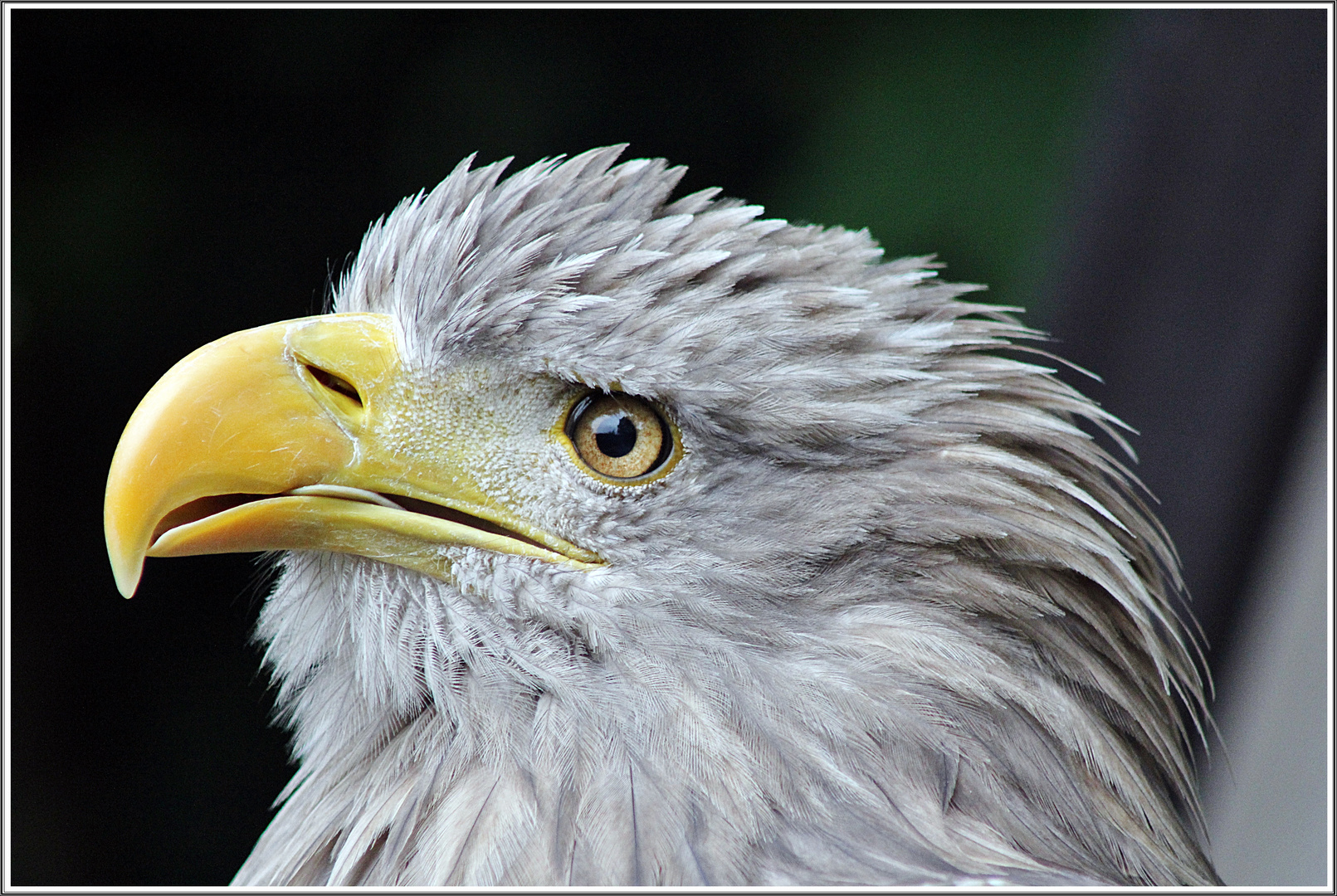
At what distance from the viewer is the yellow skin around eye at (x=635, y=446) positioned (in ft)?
3.59

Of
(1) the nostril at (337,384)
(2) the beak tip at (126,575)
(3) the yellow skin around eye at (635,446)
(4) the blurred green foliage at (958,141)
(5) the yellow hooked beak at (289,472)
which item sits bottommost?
(2) the beak tip at (126,575)

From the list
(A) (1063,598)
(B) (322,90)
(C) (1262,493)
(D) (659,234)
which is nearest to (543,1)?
(D) (659,234)

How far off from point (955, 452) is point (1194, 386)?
1311 millimetres

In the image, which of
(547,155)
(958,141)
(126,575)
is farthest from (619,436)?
(958,141)

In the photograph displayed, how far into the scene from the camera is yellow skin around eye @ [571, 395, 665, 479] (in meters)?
1.09

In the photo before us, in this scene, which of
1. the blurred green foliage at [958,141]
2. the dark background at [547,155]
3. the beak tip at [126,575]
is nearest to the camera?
the beak tip at [126,575]

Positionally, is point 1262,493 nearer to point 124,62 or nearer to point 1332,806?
point 1332,806

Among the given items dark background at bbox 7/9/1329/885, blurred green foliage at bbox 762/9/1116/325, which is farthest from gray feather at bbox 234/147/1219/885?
blurred green foliage at bbox 762/9/1116/325

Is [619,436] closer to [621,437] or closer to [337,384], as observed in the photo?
[621,437]

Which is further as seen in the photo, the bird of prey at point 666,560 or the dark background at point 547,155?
the dark background at point 547,155

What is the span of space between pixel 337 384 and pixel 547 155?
1241 millimetres

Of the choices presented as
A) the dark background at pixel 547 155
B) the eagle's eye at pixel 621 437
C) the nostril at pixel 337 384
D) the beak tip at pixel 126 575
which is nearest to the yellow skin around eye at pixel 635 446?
the eagle's eye at pixel 621 437

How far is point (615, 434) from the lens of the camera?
1.09 metres

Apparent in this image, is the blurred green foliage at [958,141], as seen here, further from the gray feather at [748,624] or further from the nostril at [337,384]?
the nostril at [337,384]
